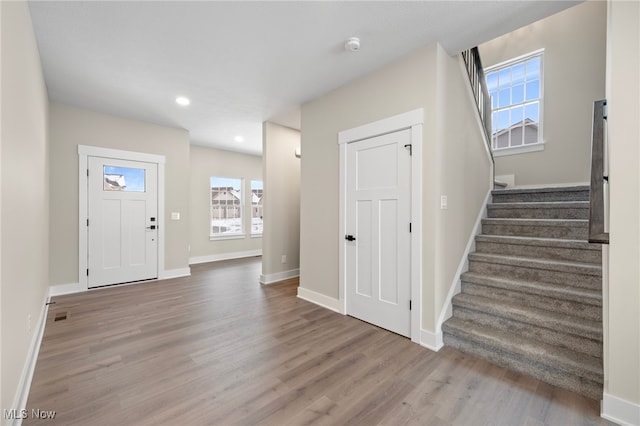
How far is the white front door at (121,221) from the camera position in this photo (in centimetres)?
435

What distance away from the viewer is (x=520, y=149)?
464 centimetres

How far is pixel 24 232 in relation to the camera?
1946 mm

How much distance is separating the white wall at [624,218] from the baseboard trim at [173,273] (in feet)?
18.4

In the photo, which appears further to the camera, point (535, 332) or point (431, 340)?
point (431, 340)

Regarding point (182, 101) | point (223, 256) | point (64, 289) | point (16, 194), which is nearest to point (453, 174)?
point (16, 194)

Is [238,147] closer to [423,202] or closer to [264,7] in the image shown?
[264,7]

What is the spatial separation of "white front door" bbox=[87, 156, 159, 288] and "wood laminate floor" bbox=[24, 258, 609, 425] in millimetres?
1300

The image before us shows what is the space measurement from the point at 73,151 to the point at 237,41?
3439 mm

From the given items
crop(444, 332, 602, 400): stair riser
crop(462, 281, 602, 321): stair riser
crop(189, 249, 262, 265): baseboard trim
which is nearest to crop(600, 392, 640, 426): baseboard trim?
crop(444, 332, 602, 400): stair riser

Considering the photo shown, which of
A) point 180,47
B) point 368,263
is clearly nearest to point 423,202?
point 368,263

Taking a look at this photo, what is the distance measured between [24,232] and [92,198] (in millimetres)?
2842

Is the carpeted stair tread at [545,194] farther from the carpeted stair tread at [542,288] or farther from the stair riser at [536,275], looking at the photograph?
the carpeted stair tread at [542,288]

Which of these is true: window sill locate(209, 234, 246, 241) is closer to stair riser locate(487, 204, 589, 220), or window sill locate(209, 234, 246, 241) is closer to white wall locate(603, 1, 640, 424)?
stair riser locate(487, 204, 589, 220)

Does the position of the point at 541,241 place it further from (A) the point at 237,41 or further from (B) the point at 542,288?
(A) the point at 237,41
